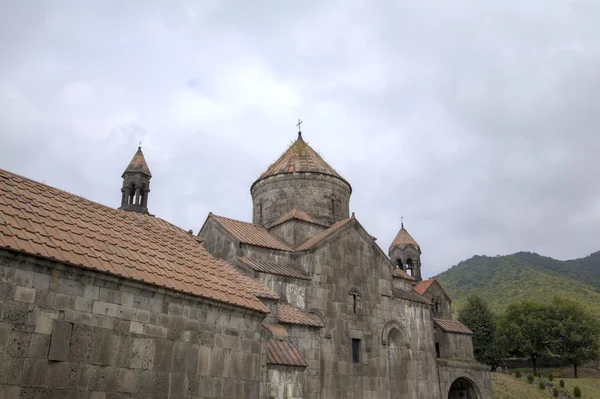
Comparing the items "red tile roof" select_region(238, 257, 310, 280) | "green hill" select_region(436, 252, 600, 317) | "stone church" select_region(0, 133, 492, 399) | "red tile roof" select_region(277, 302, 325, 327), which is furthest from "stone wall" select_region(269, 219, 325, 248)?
"green hill" select_region(436, 252, 600, 317)

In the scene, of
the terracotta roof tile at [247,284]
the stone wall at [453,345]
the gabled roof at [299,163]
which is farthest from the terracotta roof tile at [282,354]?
the stone wall at [453,345]

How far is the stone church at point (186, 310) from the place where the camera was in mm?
6184

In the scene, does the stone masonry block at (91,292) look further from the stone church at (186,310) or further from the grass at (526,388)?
the grass at (526,388)

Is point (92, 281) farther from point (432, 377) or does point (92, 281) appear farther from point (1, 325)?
point (432, 377)

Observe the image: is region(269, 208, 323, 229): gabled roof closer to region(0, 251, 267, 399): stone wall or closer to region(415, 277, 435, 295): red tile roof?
region(415, 277, 435, 295): red tile roof

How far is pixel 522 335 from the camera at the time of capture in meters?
35.6

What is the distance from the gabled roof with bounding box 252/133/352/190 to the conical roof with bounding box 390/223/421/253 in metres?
8.95

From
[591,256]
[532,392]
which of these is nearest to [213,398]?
[532,392]

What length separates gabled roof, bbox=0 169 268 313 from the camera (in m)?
6.55

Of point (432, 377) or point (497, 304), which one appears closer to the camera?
point (432, 377)

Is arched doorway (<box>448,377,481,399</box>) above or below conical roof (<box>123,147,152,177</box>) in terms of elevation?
below

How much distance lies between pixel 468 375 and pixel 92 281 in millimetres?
16720

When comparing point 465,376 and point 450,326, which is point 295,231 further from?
point 450,326

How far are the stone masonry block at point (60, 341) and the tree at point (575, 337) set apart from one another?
35.7 meters
